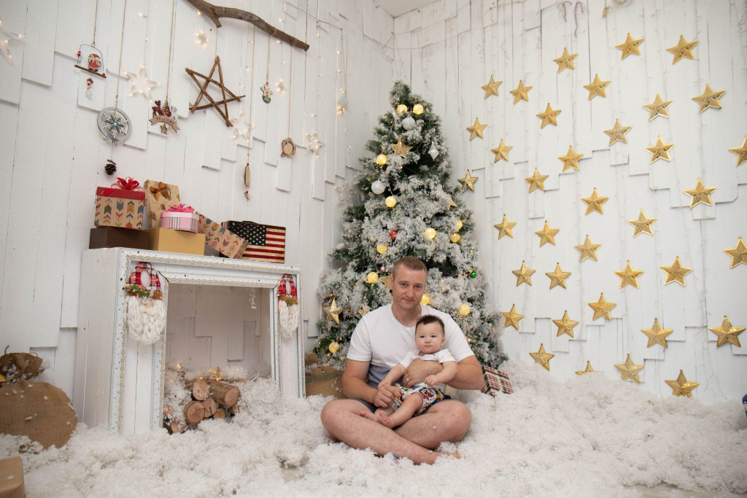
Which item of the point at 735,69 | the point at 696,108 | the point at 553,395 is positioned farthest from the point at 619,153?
the point at 553,395

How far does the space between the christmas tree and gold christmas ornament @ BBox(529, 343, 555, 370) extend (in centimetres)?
27

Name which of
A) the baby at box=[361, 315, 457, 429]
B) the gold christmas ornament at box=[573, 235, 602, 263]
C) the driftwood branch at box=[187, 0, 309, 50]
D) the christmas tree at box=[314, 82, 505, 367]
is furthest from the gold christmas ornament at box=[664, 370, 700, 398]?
the driftwood branch at box=[187, 0, 309, 50]

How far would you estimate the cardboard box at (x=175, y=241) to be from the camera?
2441 millimetres

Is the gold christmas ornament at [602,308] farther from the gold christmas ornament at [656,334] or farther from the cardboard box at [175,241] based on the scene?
the cardboard box at [175,241]

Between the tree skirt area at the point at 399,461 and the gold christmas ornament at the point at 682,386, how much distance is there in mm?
197

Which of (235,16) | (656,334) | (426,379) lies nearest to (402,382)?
(426,379)

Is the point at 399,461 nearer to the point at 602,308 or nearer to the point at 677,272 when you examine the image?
the point at 602,308

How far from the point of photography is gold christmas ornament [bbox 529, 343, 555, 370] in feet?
11.8

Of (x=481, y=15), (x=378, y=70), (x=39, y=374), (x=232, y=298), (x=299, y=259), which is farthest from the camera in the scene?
(x=378, y=70)

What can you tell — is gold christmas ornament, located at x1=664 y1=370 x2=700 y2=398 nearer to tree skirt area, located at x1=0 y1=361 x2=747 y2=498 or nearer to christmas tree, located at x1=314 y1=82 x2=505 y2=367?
tree skirt area, located at x1=0 y1=361 x2=747 y2=498

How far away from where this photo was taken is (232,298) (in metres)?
3.21

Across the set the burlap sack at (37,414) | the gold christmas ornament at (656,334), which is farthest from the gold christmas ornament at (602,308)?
the burlap sack at (37,414)

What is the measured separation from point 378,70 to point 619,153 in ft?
8.03

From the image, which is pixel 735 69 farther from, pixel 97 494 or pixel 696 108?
pixel 97 494
